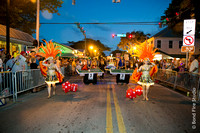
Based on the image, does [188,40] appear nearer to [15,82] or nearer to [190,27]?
[190,27]

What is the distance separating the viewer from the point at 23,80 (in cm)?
766

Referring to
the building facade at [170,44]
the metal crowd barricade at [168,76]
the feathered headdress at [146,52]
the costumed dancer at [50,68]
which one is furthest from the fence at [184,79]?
the building facade at [170,44]

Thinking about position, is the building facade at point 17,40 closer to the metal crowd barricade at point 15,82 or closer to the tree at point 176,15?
the metal crowd barricade at point 15,82

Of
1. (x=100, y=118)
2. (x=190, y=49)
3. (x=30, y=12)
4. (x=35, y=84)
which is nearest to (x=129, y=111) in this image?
(x=100, y=118)

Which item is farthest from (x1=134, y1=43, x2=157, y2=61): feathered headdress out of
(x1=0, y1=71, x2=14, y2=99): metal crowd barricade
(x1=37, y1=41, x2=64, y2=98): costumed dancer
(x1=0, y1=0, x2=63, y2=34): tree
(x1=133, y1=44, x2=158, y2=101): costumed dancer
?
(x1=0, y1=0, x2=63, y2=34): tree

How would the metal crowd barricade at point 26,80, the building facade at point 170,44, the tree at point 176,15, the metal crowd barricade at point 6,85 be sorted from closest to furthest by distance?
the metal crowd barricade at point 6,85
the metal crowd barricade at point 26,80
the tree at point 176,15
the building facade at point 170,44

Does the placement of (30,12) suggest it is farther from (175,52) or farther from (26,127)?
(175,52)

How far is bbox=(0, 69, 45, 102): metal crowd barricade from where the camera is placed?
6.46 m

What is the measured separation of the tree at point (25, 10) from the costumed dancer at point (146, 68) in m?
14.5

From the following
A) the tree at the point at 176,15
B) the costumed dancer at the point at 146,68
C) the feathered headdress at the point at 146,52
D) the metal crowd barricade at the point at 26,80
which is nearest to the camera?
the costumed dancer at the point at 146,68

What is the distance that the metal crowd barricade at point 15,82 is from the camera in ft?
21.2

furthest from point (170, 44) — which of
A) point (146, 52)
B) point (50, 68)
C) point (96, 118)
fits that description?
point (96, 118)

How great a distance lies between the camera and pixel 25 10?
20.9 meters

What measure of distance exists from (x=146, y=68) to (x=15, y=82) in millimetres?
5994
